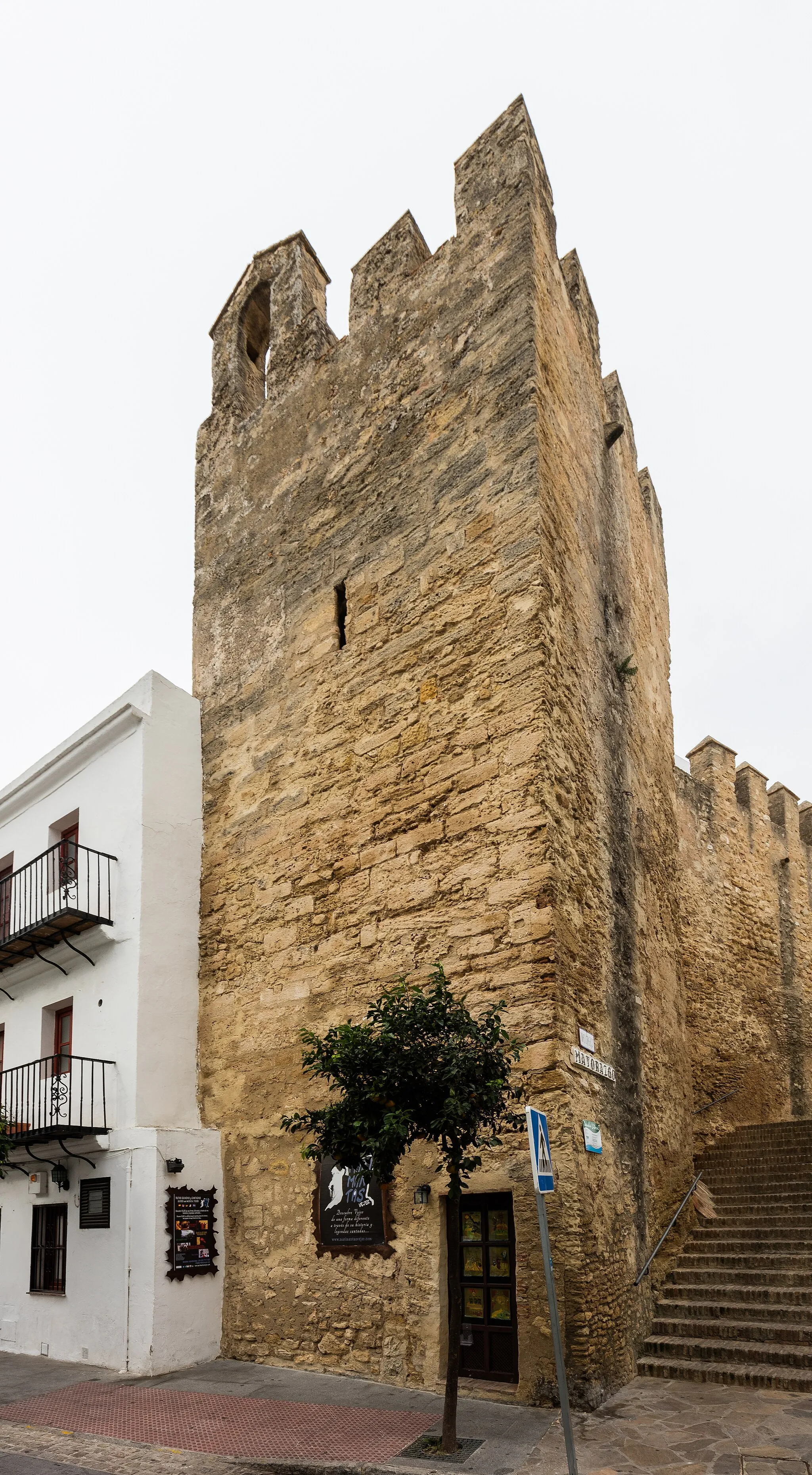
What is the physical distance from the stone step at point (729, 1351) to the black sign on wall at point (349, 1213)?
208 centimetres

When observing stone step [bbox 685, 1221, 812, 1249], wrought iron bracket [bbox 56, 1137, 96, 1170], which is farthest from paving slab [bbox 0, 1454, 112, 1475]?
stone step [bbox 685, 1221, 812, 1249]

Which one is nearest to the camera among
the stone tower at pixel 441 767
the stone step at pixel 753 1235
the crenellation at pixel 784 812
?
the stone tower at pixel 441 767

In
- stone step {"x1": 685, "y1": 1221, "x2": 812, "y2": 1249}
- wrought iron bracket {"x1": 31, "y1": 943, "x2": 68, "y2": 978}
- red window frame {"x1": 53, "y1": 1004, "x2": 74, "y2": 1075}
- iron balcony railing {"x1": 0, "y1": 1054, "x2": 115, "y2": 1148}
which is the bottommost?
stone step {"x1": 685, "y1": 1221, "x2": 812, "y2": 1249}

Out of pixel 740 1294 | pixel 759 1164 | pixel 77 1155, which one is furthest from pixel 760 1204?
pixel 77 1155

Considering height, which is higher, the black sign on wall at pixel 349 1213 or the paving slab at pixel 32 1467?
the black sign on wall at pixel 349 1213

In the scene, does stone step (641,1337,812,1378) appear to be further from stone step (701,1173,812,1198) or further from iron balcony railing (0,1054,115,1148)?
iron balcony railing (0,1054,115,1148)

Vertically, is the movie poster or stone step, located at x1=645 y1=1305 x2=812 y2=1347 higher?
the movie poster

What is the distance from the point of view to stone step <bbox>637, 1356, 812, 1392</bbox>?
271 inches

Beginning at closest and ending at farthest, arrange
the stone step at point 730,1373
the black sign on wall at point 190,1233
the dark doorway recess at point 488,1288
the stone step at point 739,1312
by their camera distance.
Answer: the stone step at point 730,1373
the dark doorway recess at point 488,1288
the stone step at point 739,1312
the black sign on wall at point 190,1233

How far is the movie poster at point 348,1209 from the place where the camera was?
8.27m

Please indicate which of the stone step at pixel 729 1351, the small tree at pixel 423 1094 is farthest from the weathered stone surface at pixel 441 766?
the small tree at pixel 423 1094

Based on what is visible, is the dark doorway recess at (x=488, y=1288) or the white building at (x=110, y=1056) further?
the white building at (x=110, y=1056)

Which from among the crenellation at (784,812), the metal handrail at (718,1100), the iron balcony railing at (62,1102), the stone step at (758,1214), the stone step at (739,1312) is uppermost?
the crenellation at (784,812)

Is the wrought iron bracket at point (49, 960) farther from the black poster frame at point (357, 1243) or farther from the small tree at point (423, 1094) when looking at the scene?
the small tree at point (423, 1094)
